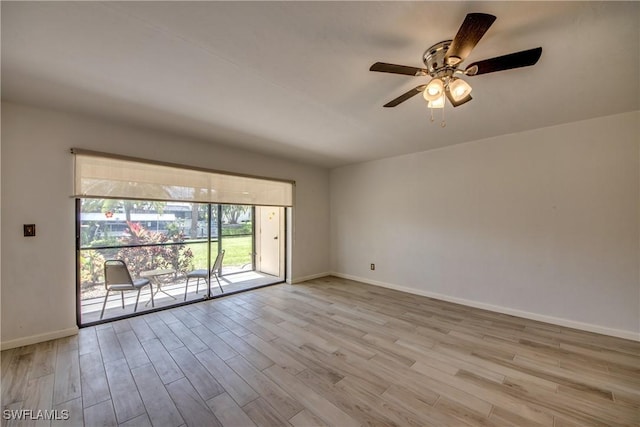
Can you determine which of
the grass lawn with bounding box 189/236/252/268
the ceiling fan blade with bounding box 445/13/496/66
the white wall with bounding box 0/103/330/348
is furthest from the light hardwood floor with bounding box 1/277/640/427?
the ceiling fan blade with bounding box 445/13/496/66

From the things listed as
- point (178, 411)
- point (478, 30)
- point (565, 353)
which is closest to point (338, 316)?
point (178, 411)

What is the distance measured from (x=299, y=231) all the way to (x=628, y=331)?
4.59 m

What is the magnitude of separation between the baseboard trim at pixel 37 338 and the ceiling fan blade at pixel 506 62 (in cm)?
450

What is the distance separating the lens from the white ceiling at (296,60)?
1.43 m

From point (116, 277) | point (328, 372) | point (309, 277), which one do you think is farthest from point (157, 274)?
point (328, 372)

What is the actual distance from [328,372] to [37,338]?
3043 millimetres

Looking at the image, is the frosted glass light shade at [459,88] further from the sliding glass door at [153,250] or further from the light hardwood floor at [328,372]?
the sliding glass door at [153,250]

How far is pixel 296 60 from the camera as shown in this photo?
1843mm

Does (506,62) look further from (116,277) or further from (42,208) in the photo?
(116,277)

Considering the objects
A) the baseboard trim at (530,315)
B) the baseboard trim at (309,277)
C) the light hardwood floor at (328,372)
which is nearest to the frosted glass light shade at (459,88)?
the light hardwood floor at (328,372)

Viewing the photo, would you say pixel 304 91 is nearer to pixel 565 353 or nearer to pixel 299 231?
pixel 299 231

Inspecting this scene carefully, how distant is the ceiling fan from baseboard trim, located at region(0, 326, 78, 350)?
13.2ft

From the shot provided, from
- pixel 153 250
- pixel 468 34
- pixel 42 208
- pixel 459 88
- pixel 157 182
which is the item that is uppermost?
pixel 468 34

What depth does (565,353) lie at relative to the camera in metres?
2.45
